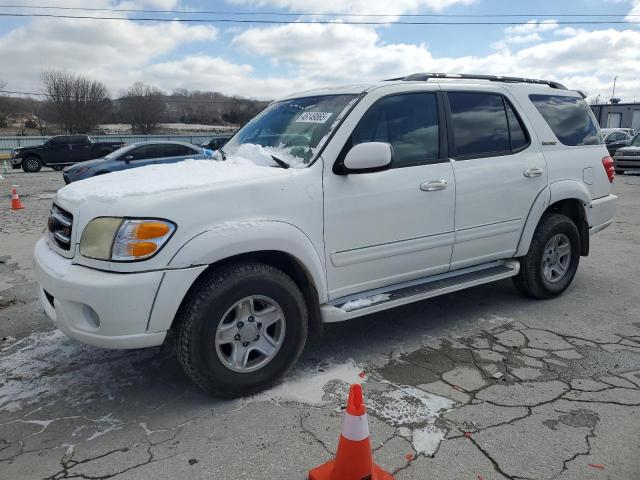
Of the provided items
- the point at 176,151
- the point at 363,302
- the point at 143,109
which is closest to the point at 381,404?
the point at 363,302

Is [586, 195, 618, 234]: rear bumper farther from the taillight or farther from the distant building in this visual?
the distant building

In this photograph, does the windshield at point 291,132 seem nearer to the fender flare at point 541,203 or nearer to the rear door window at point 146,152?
the fender flare at point 541,203

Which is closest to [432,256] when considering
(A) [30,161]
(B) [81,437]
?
(B) [81,437]

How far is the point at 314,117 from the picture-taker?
3732 mm

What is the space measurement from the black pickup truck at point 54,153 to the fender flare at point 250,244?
79.6ft

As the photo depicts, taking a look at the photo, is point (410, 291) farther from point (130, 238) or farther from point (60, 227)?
point (60, 227)

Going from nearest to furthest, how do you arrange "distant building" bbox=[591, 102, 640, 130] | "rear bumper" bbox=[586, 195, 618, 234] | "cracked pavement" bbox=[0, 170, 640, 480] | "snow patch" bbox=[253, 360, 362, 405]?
"cracked pavement" bbox=[0, 170, 640, 480] < "snow patch" bbox=[253, 360, 362, 405] < "rear bumper" bbox=[586, 195, 618, 234] < "distant building" bbox=[591, 102, 640, 130]

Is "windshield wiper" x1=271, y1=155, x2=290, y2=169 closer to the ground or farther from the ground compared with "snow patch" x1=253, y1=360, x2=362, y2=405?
farther from the ground

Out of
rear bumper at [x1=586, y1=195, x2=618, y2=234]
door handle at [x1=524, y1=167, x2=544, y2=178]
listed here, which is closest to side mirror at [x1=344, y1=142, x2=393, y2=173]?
door handle at [x1=524, y1=167, x2=544, y2=178]

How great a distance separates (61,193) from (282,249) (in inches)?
61.0

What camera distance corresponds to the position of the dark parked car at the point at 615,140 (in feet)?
70.6

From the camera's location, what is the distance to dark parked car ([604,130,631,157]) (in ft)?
70.6

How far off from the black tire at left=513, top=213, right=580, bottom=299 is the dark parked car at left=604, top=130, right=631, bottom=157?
19.2 metres

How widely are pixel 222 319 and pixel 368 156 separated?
1.35 metres
